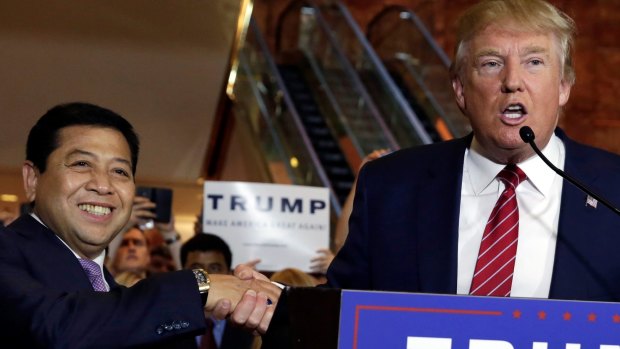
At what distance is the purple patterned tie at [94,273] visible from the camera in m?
2.78

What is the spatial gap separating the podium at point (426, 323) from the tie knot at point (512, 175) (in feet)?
2.44

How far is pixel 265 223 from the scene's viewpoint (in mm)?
6996

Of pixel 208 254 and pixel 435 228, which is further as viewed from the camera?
pixel 208 254

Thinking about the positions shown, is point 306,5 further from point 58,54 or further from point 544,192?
point 544,192

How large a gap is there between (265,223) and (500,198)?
172 inches

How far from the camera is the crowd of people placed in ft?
8.39

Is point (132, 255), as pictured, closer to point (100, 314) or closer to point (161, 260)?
point (161, 260)

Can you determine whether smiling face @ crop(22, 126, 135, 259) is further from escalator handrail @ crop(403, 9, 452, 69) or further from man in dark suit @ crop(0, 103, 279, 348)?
escalator handrail @ crop(403, 9, 452, 69)

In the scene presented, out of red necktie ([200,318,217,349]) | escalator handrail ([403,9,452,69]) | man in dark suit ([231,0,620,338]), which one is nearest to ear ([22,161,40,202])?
man in dark suit ([231,0,620,338])

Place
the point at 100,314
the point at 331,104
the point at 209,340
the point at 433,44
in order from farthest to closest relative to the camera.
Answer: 1. the point at 433,44
2. the point at 331,104
3. the point at 209,340
4. the point at 100,314

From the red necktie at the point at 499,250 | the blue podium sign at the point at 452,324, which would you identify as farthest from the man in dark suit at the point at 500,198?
the blue podium sign at the point at 452,324

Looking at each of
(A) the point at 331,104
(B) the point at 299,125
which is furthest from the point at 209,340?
(A) the point at 331,104

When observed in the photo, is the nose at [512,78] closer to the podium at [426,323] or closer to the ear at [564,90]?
the ear at [564,90]

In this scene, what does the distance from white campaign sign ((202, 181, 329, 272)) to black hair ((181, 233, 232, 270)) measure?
40 centimetres
